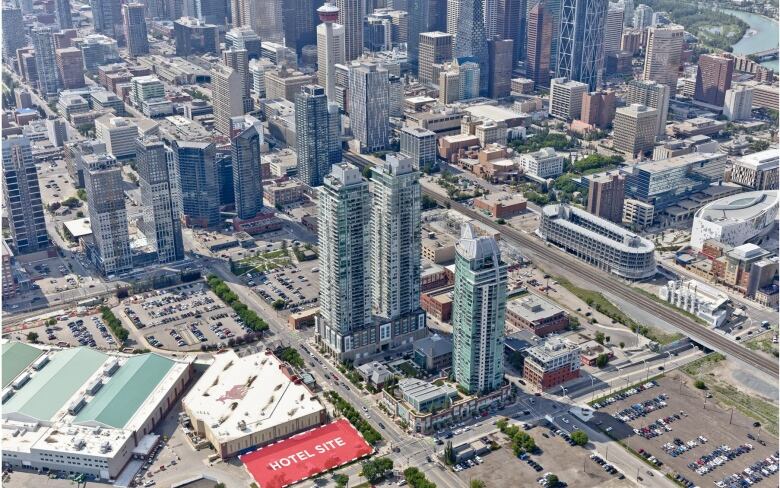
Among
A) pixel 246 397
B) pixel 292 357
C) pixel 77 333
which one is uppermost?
pixel 246 397

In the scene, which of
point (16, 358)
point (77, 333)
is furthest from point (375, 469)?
point (77, 333)

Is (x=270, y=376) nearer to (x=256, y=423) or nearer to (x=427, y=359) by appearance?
(x=256, y=423)

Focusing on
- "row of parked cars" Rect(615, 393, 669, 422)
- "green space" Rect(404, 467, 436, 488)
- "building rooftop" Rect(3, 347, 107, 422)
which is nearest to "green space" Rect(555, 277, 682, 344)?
"row of parked cars" Rect(615, 393, 669, 422)

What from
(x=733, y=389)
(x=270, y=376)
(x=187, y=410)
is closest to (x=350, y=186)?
(x=270, y=376)

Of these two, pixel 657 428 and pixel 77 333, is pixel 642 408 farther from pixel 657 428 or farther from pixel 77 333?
pixel 77 333

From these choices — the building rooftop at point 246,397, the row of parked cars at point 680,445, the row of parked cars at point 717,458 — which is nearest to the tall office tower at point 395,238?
the building rooftop at point 246,397

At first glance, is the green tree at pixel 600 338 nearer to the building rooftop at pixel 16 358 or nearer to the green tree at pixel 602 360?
the green tree at pixel 602 360
